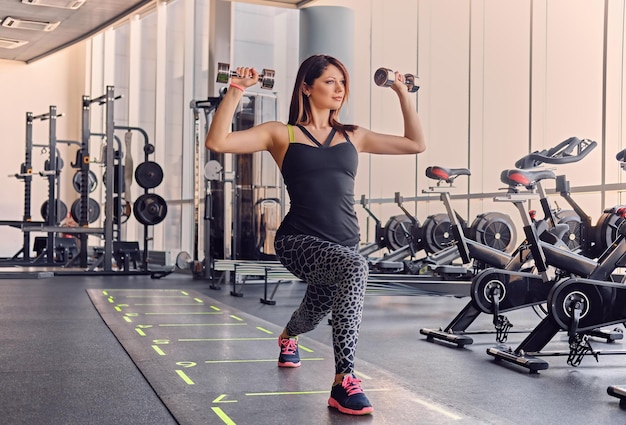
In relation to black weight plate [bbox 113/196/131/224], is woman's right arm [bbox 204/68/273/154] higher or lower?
higher

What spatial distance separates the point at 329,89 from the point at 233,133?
419 mm

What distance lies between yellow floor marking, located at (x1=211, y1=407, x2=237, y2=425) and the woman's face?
1198mm

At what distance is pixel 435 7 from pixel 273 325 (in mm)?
5658

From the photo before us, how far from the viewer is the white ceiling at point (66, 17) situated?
11.5 metres

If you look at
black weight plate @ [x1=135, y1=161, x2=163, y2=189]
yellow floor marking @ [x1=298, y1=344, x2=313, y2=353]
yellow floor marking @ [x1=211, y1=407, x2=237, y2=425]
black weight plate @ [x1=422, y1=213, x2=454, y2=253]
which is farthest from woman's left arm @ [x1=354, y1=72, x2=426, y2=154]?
black weight plate @ [x1=135, y1=161, x2=163, y2=189]

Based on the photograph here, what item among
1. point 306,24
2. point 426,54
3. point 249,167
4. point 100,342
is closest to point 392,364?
point 100,342

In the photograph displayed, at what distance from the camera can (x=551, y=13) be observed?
299 inches

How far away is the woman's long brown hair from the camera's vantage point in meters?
2.89

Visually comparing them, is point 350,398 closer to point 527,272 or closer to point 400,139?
point 400,139

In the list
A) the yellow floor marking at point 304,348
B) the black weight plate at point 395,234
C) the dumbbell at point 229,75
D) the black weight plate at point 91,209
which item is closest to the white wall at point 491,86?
the black weight plate at point 395,234

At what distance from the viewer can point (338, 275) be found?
2.69 metres

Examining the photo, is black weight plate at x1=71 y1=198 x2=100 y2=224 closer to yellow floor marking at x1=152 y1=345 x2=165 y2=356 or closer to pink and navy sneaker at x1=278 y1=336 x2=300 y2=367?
yellow floor marking at x1=152 y1=345 x2=165 y2=356

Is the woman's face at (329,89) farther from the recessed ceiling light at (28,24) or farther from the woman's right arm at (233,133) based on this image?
the recessed ceiling light at (28,24)

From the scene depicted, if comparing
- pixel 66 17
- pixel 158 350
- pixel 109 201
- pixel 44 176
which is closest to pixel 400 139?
pixel 158 350
